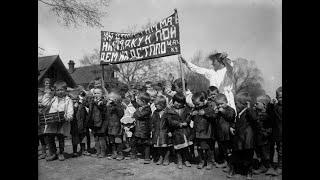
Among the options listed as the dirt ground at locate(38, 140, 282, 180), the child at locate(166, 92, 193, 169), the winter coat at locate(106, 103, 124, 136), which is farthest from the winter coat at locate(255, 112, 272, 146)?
the winter coat at locate(106, 103, 124, 136)

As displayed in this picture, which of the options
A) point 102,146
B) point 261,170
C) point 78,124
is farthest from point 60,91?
point 261,170

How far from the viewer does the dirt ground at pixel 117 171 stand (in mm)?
5219

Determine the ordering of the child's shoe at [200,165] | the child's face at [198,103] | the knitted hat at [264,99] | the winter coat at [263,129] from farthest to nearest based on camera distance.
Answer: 1. the child's face at [198,103]
2. the child's shoe at [200,165]
3. the knitted hat at [264,99]
4. the winter coat at [263,129]

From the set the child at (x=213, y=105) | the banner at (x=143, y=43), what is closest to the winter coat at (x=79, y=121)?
the banner at (x=143, y=43)

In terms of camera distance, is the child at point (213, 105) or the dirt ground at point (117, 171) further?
the child at point (213, 105)

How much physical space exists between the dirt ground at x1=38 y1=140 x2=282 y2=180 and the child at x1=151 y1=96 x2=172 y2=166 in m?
0.21

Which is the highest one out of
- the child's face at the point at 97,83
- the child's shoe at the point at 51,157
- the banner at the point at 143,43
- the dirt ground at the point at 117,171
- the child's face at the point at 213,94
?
the banner at the point at 143,43

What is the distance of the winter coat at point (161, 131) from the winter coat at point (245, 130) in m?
1.26

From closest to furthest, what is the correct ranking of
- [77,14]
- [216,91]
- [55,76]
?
[216,91]
[77,14]
[55,76]

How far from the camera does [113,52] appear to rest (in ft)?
23.2

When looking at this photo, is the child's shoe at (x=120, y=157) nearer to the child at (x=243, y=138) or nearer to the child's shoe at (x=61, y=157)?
the child's shoe at (x=61, y=157)
